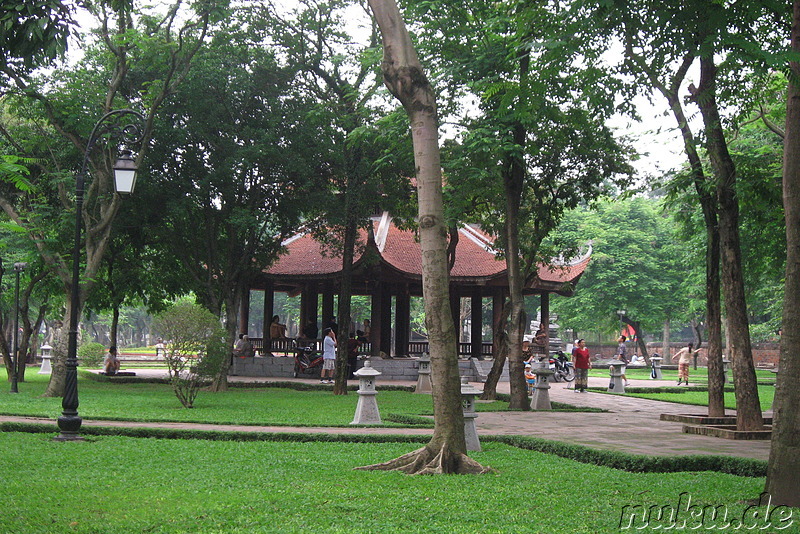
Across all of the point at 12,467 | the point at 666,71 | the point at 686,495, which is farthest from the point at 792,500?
the point at 666,71

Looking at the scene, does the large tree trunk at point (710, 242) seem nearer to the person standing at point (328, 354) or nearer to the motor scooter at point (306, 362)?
the person standing at point (328, 354)

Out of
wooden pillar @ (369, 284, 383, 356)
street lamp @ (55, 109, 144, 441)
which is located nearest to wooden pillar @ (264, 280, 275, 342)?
wooden pillar @ (369, 284, 383, 356)

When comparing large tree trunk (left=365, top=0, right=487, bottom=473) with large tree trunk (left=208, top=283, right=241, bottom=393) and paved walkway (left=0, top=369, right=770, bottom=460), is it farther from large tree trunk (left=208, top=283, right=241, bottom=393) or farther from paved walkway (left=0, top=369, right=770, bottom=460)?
large tree trunk (left=208, top=283, right=241, bottom=393)

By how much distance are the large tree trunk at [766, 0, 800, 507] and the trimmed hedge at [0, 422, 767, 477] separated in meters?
2.35

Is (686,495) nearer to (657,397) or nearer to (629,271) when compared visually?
(657,397)

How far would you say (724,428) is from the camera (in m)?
12.4

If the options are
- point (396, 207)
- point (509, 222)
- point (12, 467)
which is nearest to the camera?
point (12, 467)

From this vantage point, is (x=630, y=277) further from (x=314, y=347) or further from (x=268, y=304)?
(x=314, y=347)

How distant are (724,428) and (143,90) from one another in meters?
15.4

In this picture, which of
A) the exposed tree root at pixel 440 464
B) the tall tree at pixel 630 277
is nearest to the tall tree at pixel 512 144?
the exposed tree root at pixel 440 464

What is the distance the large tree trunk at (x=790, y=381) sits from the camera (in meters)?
6.26

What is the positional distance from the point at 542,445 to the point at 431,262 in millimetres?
3666

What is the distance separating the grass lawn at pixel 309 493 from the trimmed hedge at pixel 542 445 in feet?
1.12

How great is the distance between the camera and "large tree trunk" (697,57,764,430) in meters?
11.9
